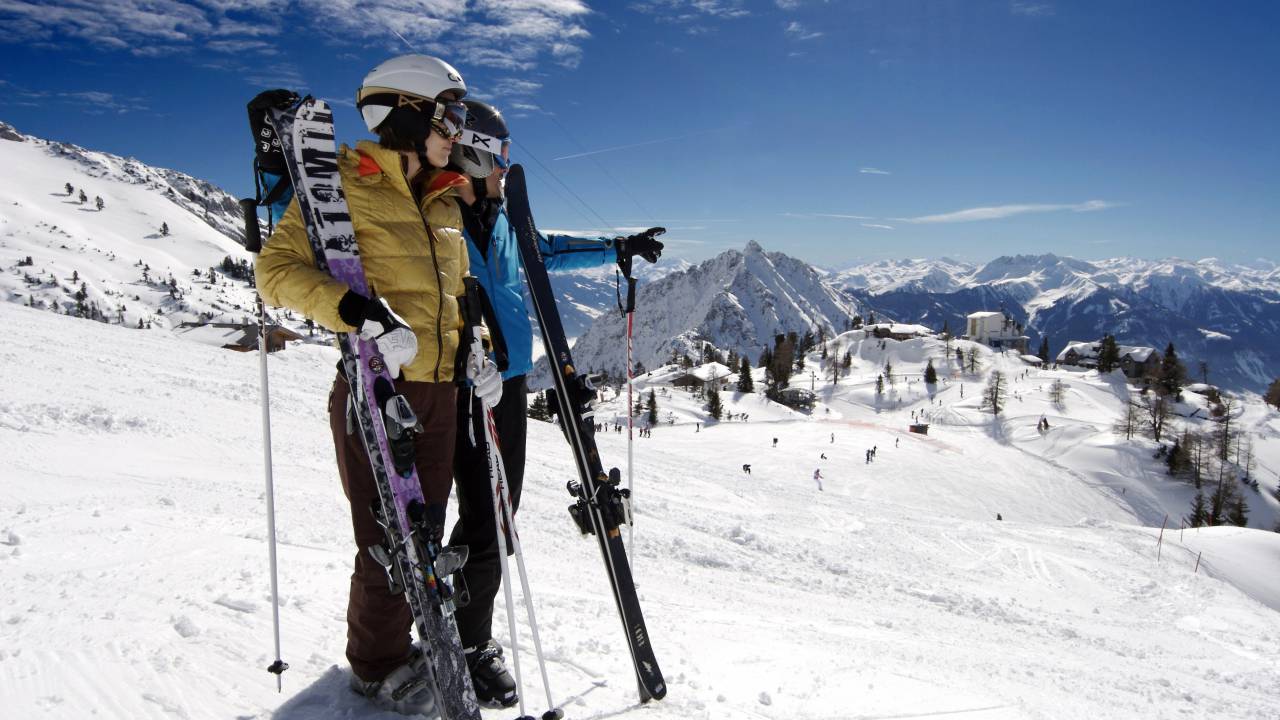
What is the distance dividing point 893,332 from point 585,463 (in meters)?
132

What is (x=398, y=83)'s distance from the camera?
2705mm

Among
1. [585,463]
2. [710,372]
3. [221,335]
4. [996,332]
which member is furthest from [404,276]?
[996,332]

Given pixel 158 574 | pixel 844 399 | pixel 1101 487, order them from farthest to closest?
pixel 844 399 → pixel 1101 487 → pixel 158 574

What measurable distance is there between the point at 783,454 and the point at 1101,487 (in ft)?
85.5

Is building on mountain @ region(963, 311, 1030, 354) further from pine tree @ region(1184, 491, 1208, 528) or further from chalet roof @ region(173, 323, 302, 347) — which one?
chalet roof @ region(173, 323, 302, 347)

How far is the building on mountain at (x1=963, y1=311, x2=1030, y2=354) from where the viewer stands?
13812cm

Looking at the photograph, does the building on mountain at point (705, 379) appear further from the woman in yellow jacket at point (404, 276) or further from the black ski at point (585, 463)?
the woman in yellow jacket at point (404, 276)

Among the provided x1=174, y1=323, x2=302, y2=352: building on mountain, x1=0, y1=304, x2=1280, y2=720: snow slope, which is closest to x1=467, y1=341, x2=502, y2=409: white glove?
x1=0, y1=304, x2=1280, y2=720: snow slope

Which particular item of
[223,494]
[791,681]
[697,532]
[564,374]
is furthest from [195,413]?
[791,681]

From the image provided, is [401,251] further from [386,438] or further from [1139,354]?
[1139,354]

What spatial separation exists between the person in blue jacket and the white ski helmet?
1.06 ft

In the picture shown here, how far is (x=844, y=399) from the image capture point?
86.6m

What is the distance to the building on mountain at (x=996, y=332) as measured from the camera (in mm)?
138125

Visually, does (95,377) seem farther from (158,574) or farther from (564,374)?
(564,374)
